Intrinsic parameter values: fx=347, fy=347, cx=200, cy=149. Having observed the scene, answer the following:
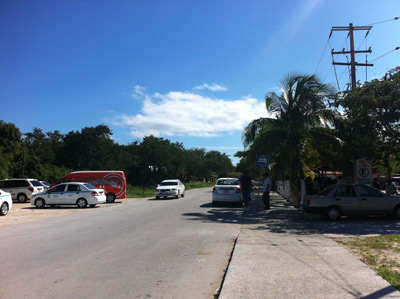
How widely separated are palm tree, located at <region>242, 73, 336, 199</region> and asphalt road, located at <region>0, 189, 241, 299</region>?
23.1ft

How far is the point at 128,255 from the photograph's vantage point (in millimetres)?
7758

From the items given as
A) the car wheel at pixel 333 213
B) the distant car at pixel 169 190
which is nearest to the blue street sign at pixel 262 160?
the car wheel at pixel 333 213

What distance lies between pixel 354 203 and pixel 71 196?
16255 mm

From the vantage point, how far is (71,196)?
2166 cm

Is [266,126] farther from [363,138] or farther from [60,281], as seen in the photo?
[60,281]

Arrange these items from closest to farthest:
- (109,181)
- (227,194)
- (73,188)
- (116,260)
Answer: (116,260) < (227,194) < (73,188) < (109,181)

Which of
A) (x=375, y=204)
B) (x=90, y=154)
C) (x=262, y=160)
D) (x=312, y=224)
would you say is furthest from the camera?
(x=90, y=154)

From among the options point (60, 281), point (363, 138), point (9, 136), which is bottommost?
point (60, 281)

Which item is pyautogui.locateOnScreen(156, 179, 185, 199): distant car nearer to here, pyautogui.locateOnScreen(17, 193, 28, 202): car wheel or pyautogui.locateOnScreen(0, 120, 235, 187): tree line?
pyautogui.locateOnScreen(17, 193, 28, 202): car wheel

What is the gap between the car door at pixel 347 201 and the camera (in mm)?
13586

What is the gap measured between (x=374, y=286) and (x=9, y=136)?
163 ft

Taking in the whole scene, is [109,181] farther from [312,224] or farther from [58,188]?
[312,224]

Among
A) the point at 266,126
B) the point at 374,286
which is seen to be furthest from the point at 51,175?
the point at 374,286

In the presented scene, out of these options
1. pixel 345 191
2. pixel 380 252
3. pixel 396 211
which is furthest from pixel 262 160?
pixel 380 252
